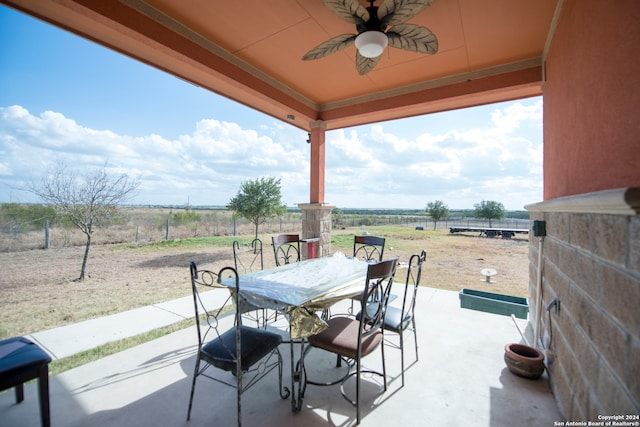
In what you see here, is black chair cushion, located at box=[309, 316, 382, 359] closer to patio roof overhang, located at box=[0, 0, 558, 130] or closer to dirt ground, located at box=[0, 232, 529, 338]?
patio roof overhang, located at box=[0, 0, 558, 130]

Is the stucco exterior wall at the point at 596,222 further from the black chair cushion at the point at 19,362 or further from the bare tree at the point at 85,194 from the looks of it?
the bare tree at the point at 85,194

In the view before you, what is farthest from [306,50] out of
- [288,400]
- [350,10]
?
[288,400]

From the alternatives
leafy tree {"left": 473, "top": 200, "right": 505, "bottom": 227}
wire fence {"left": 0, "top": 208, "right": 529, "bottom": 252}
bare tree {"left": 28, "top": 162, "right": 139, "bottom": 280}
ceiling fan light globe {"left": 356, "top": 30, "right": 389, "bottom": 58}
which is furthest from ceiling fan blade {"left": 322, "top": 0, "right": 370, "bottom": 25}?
leafy tree {"left": 473, "top": 200, "right": 505, "bottom": 227}

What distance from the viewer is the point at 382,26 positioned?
5.95 ft

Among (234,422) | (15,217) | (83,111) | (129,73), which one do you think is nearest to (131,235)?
(15,217)

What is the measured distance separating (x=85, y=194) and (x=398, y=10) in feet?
20.7

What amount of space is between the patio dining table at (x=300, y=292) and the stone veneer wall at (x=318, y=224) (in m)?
1.80

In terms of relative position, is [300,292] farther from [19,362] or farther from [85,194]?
[85,194]

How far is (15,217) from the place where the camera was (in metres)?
5.68

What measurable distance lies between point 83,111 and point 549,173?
25.2 feet

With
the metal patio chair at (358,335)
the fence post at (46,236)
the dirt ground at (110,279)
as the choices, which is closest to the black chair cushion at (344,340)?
the metal patio chair at (358,335)

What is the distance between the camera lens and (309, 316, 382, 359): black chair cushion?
1556 millimetres

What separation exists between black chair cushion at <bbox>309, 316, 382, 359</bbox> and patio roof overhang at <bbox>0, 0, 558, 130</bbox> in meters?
2.43

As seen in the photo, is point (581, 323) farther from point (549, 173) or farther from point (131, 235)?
point (131, 235)
